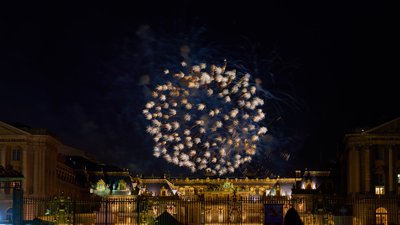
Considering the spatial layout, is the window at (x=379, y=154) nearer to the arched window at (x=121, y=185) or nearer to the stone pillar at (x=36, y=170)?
the stone pillar at (x=36, y=170)

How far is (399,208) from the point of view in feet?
301

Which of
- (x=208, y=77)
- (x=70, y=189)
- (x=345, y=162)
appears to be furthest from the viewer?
(x=70, y=189)

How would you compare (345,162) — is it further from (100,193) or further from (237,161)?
(100,193)

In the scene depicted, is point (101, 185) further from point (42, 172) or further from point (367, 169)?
point (367, 169)

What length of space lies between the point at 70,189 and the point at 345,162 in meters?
39.8

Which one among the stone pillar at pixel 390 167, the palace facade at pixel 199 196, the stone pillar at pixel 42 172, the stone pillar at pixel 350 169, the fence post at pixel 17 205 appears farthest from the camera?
the stone pillar at pixel 42 172

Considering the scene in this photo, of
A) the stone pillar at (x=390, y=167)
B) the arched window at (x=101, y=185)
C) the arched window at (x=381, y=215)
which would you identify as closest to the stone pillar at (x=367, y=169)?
the stone pillar at (x=390, y=167)

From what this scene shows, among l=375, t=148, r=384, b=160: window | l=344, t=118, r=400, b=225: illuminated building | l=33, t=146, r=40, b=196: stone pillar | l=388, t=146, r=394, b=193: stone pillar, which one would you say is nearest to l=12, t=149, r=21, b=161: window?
l=33, t=146, r=40, b=196: stone pillar

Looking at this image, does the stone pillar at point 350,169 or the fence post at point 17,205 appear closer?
the fence post at point 17,205

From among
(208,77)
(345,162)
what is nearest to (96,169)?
(345,162)

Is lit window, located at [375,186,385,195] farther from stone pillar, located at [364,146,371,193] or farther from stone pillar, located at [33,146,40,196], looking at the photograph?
stone pillar, located at [33,146,40,196]

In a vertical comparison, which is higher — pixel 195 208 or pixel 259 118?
pixel 259 118

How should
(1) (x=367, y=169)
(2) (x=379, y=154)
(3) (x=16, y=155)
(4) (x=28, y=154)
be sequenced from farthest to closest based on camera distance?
(3) (x=16, y=155)
(4) (x=28, y=154)
(2) (x=379, y=154)
(1) (x=367, y=169)

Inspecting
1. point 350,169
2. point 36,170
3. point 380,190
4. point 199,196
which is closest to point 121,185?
point 199,196
